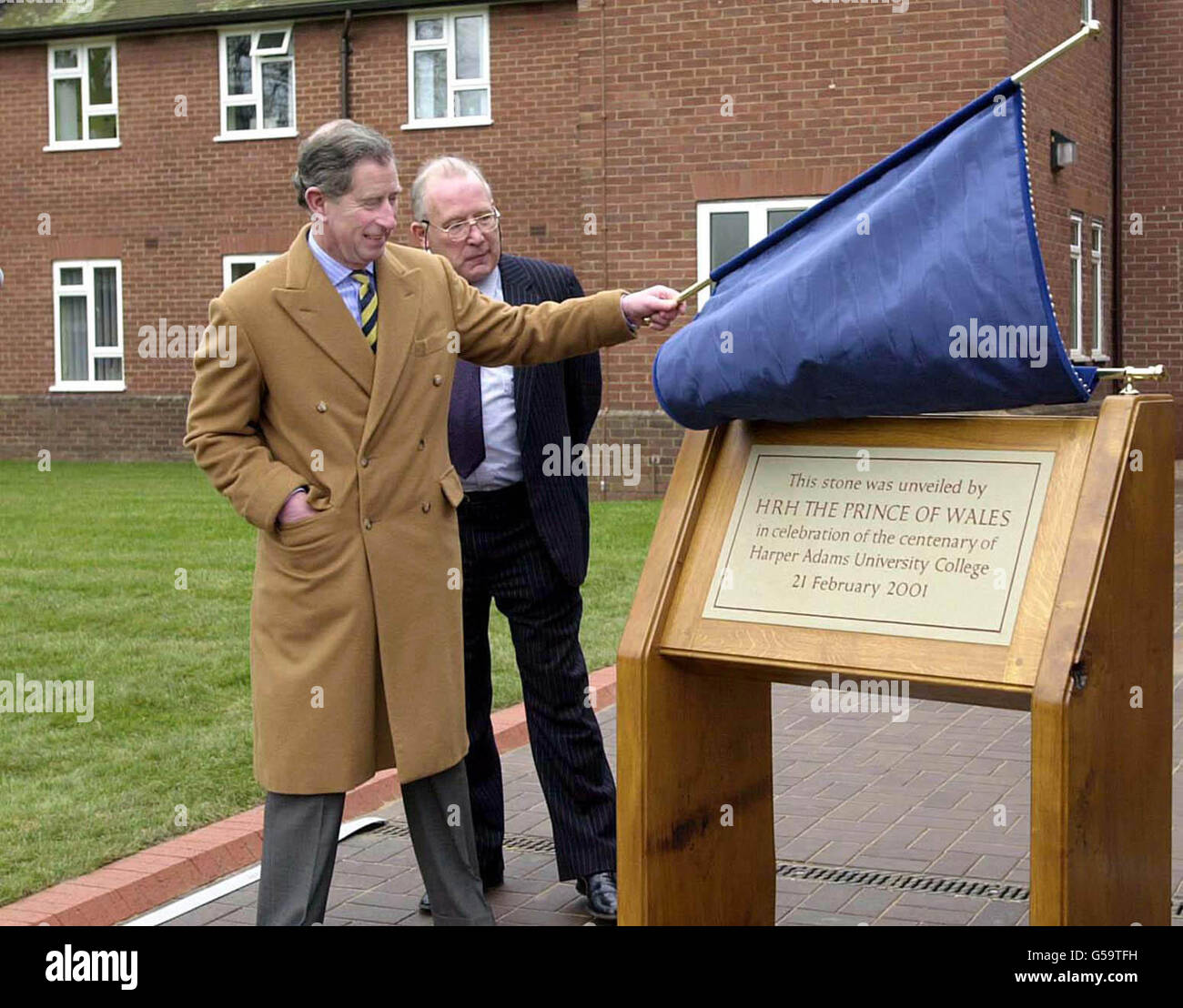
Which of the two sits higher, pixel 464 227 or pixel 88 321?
pixel 88 321

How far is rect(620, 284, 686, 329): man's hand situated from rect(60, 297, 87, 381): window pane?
2256 cm

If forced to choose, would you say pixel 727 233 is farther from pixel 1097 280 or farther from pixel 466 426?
pixel 466 426

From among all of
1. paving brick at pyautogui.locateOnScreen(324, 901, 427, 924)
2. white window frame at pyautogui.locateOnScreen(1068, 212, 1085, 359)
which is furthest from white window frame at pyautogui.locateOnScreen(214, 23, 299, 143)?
paving brick at pyautogui.locateOnScreen(324, 901, 427, 924)

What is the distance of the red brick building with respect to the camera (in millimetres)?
18281

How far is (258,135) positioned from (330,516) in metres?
21.0

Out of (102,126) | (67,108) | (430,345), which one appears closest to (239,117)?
(102,126)

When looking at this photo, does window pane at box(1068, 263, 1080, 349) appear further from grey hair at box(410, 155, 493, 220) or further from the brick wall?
grey hair at box(410, 155, 493, 220)

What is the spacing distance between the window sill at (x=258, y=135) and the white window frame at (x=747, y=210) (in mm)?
7398

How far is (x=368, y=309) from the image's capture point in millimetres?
4004

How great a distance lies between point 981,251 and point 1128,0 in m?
21.4

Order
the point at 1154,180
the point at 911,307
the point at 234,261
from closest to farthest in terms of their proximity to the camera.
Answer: the point at 911,307, the point at 1154,180, the point at 234,261

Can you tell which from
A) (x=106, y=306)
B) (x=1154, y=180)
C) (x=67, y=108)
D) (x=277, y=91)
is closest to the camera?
(x=1154, y=180)

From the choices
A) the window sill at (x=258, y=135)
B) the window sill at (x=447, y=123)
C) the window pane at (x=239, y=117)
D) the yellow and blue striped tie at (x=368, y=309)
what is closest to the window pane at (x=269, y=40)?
the window pane at (x=239, y=117)
